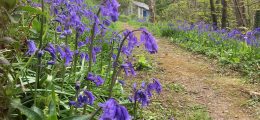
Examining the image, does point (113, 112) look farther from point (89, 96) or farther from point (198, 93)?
point (198, 93)

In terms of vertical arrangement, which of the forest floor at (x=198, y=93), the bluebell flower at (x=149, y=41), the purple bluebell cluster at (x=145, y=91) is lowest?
the forest floor at (x=198, y=93)

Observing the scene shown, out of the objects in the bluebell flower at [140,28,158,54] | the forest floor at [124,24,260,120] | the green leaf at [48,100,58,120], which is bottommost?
the forest floor at [124,24,260,120]

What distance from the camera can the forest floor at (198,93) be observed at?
4051mm

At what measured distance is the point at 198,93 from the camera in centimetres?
502

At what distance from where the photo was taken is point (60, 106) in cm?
287

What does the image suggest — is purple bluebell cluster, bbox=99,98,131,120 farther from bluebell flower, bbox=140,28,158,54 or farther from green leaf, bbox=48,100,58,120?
green leaf, bbox=48,100,58,120

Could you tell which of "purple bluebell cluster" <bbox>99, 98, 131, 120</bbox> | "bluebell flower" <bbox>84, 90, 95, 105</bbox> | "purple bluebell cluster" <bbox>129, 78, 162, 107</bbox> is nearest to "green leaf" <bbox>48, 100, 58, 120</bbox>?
"bluebell flower" <bbox>84, 90, 95, 105</bbox>

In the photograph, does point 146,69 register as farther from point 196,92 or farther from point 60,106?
point 60,106

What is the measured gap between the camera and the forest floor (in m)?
4.05

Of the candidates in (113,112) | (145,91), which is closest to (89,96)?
(145,91)

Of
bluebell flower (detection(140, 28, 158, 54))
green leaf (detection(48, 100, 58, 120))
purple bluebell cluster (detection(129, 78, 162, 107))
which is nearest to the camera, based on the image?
bluebell flower (detection(140, 28, 158, 54))

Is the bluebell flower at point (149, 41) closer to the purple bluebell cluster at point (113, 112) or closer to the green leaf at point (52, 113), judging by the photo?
the purple bluebell cluster at point (113, 112)

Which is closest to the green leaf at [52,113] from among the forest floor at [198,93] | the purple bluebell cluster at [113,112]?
the purple bluebell cluster at [113,112]

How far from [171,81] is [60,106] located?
9.64 ft
